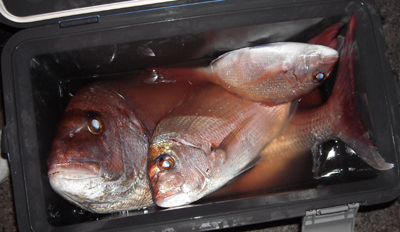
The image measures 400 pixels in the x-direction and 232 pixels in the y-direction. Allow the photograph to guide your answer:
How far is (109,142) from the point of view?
1.02m

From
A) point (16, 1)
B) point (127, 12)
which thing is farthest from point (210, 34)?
point (16, 1)

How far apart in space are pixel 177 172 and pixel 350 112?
631 mm

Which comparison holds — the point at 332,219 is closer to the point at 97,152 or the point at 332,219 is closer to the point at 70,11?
the point at 97,152

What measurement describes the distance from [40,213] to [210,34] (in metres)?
0.82

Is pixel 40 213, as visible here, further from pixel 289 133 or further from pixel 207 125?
pixel 289 133

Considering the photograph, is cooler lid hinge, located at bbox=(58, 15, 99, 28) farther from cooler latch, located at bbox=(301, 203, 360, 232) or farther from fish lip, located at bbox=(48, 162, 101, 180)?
cooler latch, located at bbox=(301, 203, 360, 232)

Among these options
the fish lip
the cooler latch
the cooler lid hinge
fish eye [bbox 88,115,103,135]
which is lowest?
the cooler latch

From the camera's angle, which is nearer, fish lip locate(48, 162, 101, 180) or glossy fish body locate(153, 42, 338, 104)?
fish lip locate(48, 162, 101, 180)

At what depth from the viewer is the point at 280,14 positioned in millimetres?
1006

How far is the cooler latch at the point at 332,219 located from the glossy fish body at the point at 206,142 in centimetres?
28

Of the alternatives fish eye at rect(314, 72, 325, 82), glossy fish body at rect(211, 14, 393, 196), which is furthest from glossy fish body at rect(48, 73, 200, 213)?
fish eye at rect(314, 72, 325, 82)

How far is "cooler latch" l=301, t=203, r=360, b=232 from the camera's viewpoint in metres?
0.95

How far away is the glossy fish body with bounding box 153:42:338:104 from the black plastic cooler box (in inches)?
3.5

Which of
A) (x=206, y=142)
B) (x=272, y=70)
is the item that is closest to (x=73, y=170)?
(x=206, y=142)
